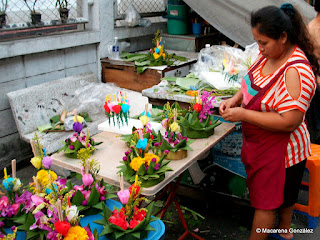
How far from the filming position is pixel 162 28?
21.2 feet

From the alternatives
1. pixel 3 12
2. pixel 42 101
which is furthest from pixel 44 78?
pixel 3 12

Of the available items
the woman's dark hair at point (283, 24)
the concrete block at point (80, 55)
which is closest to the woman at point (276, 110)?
the woman's dark hair at point (283, 24)

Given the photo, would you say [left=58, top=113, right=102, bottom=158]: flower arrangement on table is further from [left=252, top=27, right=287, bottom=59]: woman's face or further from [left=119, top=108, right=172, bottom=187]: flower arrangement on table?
[left=252, top=27, right=287, bottom=59]: woman's face

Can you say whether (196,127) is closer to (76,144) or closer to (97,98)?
(76,144)

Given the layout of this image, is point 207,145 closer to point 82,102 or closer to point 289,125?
point 289,125

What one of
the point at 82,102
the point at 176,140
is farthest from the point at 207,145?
the point at 82,102

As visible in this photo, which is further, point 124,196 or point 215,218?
point 215,218

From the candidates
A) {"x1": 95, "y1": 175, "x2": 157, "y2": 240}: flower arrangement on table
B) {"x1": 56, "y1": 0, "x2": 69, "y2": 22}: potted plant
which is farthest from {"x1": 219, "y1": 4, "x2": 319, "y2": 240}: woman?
{"x1": 56, "y1": 0, "x2": 69, "y2": 22}: potted plant

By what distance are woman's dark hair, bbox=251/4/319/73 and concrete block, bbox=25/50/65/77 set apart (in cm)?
302

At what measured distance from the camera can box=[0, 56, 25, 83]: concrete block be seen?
4.13 m

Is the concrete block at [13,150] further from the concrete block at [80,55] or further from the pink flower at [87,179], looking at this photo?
the pink flower at [87,179]

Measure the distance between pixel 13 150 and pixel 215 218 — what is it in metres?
2.51

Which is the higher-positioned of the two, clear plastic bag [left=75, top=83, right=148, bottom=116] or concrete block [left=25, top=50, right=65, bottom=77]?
concrete block [left=25, top=50, right=65, bottom=77]

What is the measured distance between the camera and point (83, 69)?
520 cm
